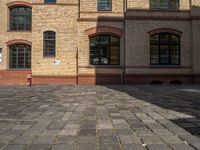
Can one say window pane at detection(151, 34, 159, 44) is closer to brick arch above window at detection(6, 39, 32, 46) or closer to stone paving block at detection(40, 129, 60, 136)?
brick arch above window at detection(6, 39, 32, 46)

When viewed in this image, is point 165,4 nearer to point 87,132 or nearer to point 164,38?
point 164,38

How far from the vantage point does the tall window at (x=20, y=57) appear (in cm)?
2553

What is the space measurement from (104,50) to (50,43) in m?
4.09

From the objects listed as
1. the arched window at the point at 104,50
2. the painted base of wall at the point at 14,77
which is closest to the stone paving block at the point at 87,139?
the arched window at the point at 104,50

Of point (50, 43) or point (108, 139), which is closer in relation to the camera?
point (108, 139)

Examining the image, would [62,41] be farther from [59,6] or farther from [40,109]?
[40,109]

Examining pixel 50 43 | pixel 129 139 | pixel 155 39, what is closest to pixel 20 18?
pixel 50 43

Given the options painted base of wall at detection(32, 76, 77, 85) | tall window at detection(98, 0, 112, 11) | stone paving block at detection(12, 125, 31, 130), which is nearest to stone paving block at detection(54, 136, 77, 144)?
stone paving block at detection(12, 125, 31, 130)

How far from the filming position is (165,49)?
2427cm

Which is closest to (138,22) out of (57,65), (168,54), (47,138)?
(168,54)

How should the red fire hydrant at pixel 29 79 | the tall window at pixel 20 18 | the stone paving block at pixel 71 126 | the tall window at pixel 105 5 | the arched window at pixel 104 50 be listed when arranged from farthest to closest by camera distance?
the tall window at pixel 20 18
the tall window at pixel 105 5
the arched window at pixel 104 50
the red fire hydrant at pixel 29 79
the stone paving block at pixel 71 126

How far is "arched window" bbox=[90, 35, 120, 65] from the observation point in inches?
949

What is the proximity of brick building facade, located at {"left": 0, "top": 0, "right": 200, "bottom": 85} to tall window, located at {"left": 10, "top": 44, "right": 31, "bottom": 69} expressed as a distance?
206 cm

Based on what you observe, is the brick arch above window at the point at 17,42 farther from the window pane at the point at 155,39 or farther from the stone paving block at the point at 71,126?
the stone paving block at the point at 71,126
